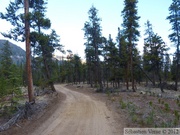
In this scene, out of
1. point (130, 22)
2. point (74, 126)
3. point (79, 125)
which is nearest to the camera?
point (74, 126)

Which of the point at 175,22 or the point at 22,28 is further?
the point at 175,22

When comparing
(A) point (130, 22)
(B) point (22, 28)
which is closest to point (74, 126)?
(B) point (22, 28)

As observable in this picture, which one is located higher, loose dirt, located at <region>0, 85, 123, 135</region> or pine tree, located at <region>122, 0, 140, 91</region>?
pine tree, located at <region>122, 0, 140, 91</region>

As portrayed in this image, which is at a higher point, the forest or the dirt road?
the forest

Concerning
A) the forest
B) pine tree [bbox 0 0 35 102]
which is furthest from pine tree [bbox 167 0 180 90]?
pine tree [bbox 0 0 35 102]

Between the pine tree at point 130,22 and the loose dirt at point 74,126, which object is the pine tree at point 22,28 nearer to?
the loose dirt at point 74,126

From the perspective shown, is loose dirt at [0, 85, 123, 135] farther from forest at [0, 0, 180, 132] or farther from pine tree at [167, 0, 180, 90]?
pine tree at [167, 0, 180, 90]

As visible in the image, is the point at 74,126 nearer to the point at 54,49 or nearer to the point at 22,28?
the point at 22,28

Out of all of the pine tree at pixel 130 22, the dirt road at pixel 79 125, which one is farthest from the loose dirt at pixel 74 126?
the pine tree at pixel 130 22

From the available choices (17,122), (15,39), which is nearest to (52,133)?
(17,122)

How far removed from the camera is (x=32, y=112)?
14250 millimetres

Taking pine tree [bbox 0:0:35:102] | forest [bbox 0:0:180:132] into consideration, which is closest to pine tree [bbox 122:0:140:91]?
forest [bbox 0:0:180:132]

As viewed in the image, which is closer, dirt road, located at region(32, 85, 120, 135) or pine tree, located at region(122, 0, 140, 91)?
dirt road, located at region(32, 85, 120, 135)

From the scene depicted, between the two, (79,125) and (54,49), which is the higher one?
(54,49)
